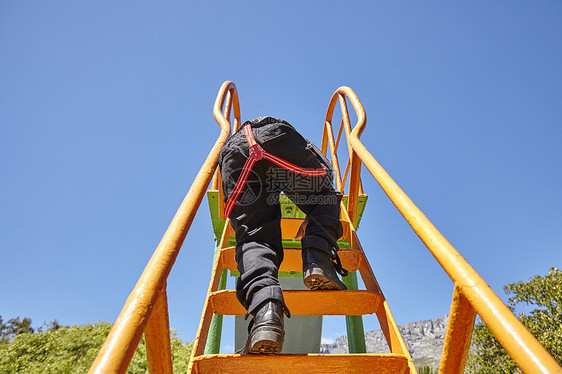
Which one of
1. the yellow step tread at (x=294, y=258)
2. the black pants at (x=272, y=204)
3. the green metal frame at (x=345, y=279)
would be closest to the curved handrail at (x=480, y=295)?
the black pants at (x=272, y=204)

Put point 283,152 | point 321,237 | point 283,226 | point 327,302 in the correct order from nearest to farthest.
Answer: point 327,302, point 321,237, point 283,152, point 283,226

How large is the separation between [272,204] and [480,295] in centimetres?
116

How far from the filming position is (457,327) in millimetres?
1021

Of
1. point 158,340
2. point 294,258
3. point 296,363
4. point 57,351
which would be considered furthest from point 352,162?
point 57,351

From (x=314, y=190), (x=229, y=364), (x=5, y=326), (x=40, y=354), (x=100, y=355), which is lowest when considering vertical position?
(x=100, y=355)

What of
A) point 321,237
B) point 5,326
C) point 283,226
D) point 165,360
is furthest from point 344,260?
point 5,326

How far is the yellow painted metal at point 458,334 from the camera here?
3.23 feet

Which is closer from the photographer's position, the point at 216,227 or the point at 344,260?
the point at 344,260

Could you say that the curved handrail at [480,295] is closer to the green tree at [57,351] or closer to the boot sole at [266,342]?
the boot sole at [266,342]

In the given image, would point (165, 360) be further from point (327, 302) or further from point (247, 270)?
point (327, 302)

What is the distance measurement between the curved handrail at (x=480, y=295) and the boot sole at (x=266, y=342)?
0.63 m

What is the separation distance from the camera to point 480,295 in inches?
34.3

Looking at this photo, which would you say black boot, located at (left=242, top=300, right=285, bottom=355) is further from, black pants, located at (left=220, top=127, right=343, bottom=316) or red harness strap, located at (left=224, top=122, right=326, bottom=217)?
red harness strap, located at (left=224, top=122, right=326, bottom=217)

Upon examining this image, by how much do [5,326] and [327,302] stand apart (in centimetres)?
Result: 3030
